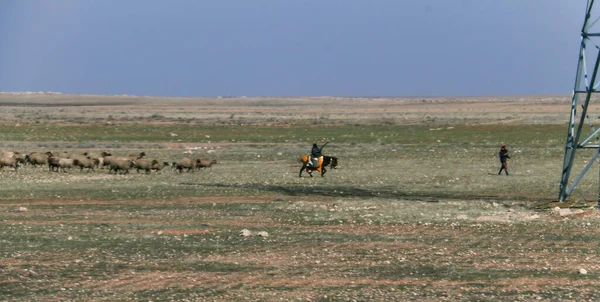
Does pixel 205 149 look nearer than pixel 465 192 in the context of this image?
No

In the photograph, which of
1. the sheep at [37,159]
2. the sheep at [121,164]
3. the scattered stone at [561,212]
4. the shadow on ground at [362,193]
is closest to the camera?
the scattered stone at [561,212]

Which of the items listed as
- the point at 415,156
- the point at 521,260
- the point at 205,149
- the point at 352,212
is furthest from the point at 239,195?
the point at 205,149

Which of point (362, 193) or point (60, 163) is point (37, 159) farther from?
point (362, 193)

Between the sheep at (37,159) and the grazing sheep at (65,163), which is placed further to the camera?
the sheep at (37,159)

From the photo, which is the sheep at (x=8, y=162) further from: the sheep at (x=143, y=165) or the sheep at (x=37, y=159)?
the sheep at (x=143, y=165)

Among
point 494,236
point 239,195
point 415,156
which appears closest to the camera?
point 494,236

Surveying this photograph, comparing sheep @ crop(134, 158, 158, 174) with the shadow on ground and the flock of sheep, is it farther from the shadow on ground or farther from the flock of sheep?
the shadow on ground

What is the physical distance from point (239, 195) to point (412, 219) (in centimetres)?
729

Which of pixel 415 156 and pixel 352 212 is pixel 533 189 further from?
pixel 415 156

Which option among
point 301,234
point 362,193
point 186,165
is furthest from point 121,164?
point 301,234

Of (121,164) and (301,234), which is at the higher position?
(301,234)

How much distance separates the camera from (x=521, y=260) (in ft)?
57.5

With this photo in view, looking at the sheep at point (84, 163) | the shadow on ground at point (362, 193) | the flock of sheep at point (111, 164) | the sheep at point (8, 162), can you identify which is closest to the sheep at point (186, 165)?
the flock of sheep at point (111, 164)

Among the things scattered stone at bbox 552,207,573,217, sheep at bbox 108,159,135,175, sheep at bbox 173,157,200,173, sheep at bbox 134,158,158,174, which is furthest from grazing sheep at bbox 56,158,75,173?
scattered stone at bbox 552,207,573,217
